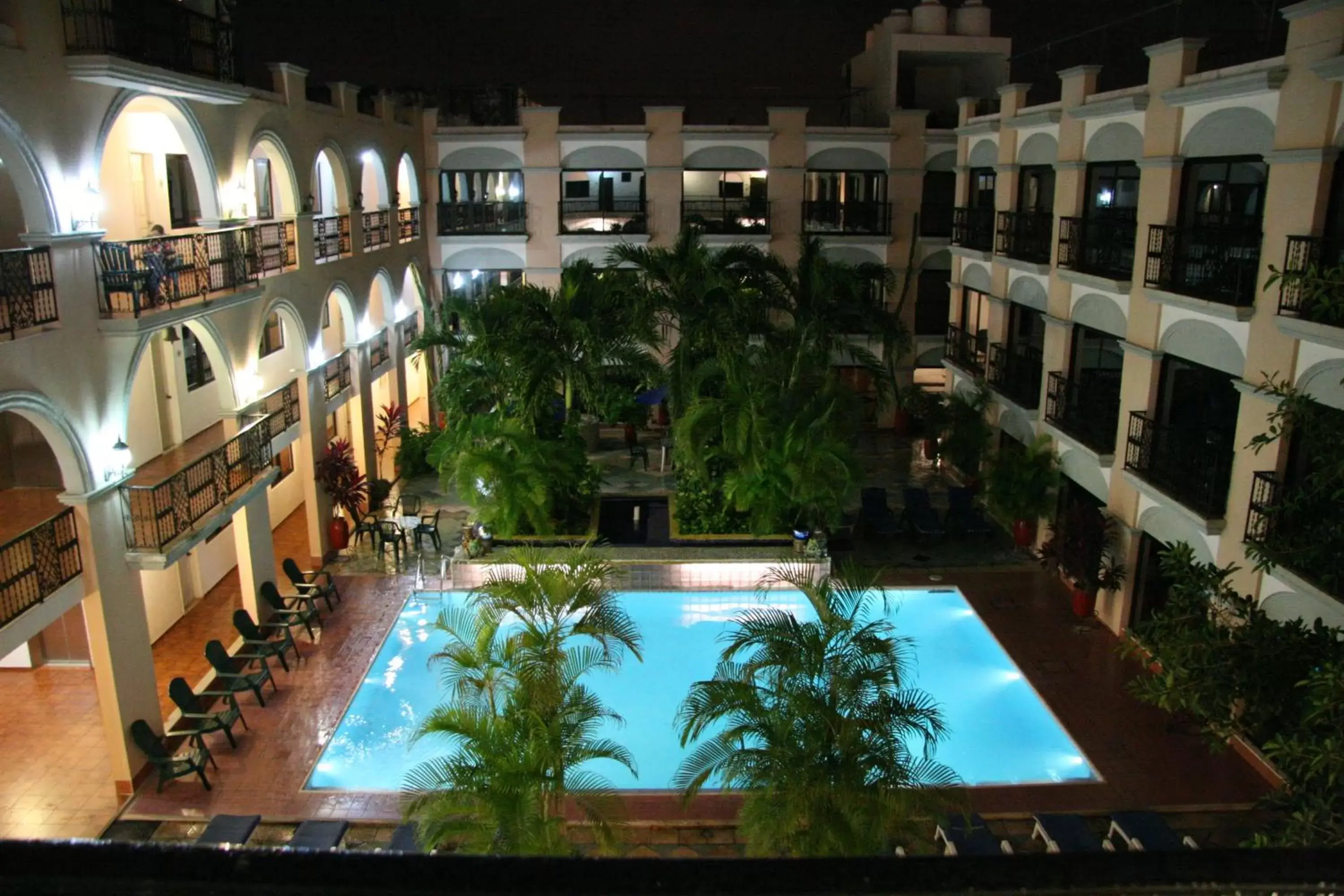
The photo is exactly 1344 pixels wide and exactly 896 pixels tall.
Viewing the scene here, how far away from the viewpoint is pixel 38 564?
434 inches

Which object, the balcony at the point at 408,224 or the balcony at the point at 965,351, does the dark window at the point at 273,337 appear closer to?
the balcony at the point at 408,224

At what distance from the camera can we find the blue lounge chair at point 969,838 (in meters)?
10.7

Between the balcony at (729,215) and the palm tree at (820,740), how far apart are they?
20.3 metres

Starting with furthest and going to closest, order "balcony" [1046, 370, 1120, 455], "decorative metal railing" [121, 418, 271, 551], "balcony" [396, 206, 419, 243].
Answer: "balcony" [396, 206, 419, 243], "balcony" [1046, 370, 1120, 455], "decorative metal railing" [121, 418, 271, 551]

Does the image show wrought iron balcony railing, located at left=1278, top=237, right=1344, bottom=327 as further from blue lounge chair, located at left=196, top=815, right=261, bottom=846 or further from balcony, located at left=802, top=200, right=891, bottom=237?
balcony, located at left=802, top=200, right=891, bottom=237

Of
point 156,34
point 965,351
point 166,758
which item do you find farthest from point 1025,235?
point 166,758

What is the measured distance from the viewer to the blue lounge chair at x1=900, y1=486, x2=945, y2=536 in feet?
67.8

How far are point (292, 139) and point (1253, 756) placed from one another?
18710mm

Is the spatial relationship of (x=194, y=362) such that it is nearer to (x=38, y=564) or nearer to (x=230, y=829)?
(x=38, y=564)

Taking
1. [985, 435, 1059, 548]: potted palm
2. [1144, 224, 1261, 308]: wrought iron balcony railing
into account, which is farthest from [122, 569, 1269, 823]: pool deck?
[1144, 224, 1261, 308]: wrought iron balcony railing

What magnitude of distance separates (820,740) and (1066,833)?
143 inches

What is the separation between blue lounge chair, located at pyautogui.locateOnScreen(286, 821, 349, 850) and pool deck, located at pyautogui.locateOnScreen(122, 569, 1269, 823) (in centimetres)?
88

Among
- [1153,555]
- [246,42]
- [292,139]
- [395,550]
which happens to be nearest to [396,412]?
[395,550]

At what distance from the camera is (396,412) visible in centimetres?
2578
